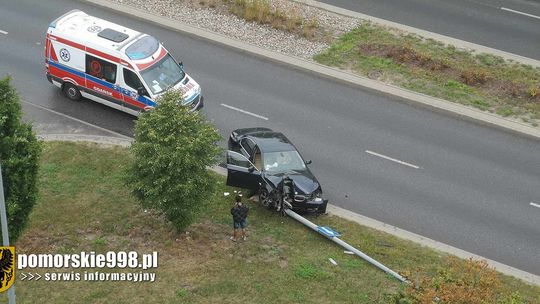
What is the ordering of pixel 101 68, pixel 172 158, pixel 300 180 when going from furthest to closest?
1. pixel 101 68
2. pixel 300 180
3. pixel 172 158

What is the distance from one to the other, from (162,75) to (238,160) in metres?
4.51

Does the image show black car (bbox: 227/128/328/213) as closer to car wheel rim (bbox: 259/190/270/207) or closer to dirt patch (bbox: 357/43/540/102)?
car wheel rim (bbox: 259/190/270/207)

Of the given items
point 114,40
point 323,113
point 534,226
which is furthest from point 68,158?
point 534,226

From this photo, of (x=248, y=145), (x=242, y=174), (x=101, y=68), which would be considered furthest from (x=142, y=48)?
(x=242, y=174)

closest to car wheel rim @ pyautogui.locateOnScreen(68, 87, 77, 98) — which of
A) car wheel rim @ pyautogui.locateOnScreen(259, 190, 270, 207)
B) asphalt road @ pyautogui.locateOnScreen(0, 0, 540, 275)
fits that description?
asphalt road @ pyautogui.locateOnScreen(0, 0, 540, 275)

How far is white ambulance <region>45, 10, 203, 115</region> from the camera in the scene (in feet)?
74.6

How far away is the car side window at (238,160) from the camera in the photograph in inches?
797

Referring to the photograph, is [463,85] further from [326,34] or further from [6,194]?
[6,194]

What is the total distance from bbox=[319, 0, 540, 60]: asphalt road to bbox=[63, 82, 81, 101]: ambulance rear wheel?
1125 centimetres

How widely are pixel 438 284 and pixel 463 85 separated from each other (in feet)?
43.5

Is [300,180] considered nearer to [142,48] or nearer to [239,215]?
[239,215]

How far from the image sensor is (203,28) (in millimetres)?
28359

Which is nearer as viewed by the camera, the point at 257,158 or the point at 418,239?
the point at 418,239

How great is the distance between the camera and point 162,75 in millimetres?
23203
